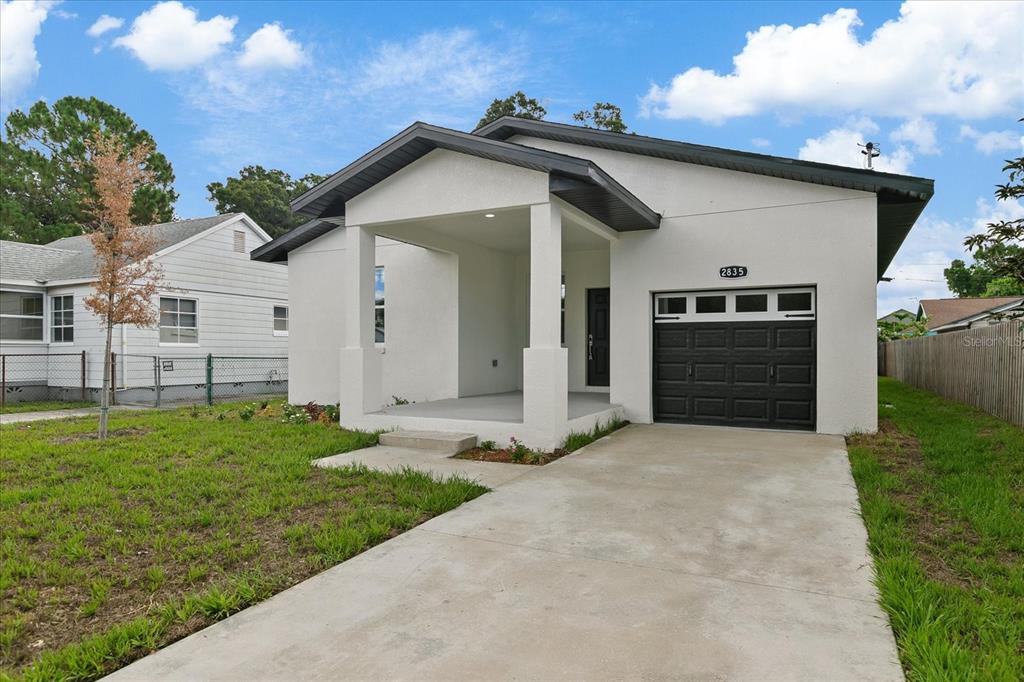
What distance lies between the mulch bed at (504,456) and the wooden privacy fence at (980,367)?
5.68 metres

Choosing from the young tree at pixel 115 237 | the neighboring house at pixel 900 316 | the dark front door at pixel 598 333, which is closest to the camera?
the young tree at pixel 115 237

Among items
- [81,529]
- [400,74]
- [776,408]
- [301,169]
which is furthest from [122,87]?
[776,408]

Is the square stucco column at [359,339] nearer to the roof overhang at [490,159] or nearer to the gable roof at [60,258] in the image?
the roof overhang at [490,159]

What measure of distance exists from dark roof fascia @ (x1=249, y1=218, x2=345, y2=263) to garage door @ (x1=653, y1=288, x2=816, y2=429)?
701 centimetres

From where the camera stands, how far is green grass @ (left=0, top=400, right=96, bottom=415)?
1321 centimetres

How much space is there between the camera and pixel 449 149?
814cm

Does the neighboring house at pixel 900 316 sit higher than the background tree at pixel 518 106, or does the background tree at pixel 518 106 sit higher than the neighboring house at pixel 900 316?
the background tree at pixel 518 106

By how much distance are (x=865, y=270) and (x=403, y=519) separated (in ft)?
24.7

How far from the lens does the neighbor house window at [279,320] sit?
18391 mm

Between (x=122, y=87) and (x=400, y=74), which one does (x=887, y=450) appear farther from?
(x=122, y=87)

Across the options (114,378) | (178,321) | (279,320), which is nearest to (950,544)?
(114,378)

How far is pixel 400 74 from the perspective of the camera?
16844mm

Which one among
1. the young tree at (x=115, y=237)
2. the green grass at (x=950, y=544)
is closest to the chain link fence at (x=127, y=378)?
the young tree at (x=115, y=237)

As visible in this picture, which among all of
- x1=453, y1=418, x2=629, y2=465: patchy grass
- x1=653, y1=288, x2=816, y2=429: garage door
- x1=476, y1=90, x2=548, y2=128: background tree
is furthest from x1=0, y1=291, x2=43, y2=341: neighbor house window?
x1=476, y1=90, x2=548, y2=128: background tree
